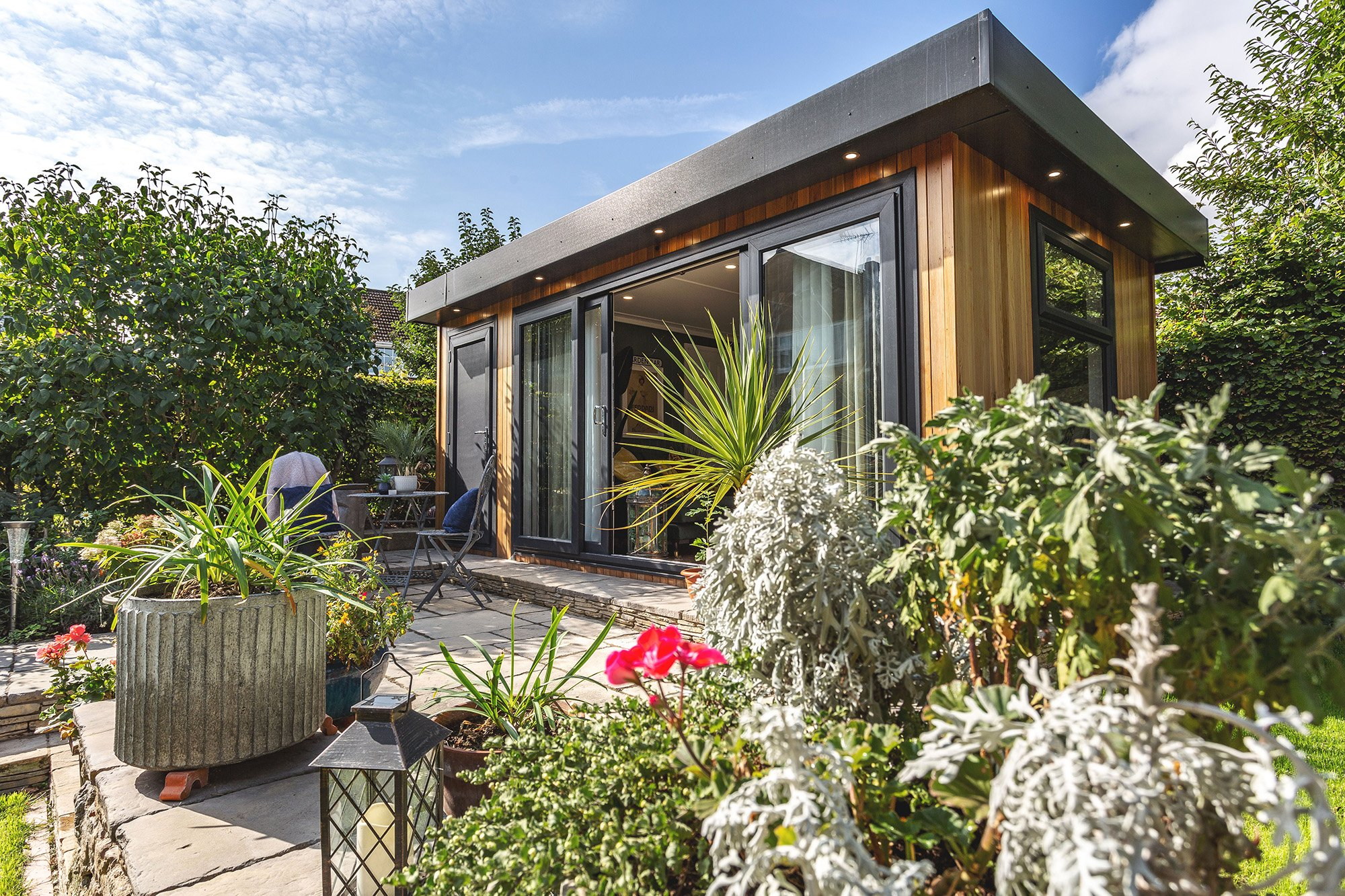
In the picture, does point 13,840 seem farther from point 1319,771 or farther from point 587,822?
point 1319,771

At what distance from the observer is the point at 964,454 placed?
1088 mm

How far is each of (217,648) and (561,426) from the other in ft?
13.0

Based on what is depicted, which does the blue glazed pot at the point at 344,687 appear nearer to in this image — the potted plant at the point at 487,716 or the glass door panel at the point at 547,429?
the potted plant at the point at 487,716

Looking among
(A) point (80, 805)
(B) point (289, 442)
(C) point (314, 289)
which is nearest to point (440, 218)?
(C) point (314, 289)

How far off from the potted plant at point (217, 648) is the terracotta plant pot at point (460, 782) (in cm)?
68

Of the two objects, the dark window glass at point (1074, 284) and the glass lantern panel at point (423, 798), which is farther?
the dark window glass at point (1074, 284)

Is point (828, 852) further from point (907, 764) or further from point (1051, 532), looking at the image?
point (1051, 532)

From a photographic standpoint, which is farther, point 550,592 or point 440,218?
point 440,218

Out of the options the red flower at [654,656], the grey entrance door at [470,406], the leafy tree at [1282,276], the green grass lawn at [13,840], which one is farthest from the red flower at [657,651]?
the leafy tree at [1282,276]

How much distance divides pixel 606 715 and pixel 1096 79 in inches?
447

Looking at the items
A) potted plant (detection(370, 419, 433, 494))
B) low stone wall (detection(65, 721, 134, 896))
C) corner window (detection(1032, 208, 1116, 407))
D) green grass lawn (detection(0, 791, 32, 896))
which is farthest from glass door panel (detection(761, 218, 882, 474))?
potted plant (detection(370, 419, 433, 494))

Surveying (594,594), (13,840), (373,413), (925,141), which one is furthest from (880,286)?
(373,413)

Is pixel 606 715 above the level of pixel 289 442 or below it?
below

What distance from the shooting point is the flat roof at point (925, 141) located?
9.57ft
